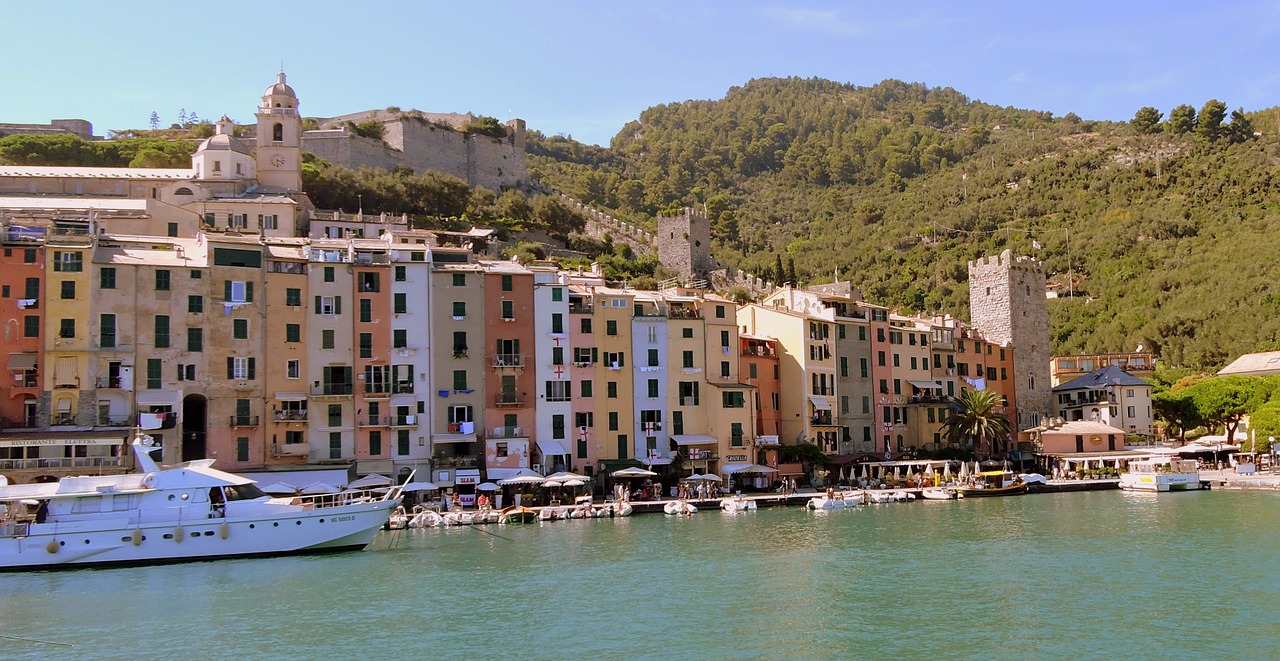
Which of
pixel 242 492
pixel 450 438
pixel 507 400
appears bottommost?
pixel 242 492

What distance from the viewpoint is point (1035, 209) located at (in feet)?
439

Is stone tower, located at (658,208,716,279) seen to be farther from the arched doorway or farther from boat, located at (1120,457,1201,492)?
the arched doorway

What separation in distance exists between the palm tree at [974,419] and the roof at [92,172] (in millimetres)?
49747

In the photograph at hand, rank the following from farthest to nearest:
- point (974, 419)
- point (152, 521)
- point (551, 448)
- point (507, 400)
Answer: point (974, 419) < point (551, 448) < point (507, 400) < point (152, 521)

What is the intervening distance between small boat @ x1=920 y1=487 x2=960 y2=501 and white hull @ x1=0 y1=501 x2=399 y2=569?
101ft

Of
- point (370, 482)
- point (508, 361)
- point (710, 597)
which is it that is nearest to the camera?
point (710, 597)

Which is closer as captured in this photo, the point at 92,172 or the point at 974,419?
the point at 974,419

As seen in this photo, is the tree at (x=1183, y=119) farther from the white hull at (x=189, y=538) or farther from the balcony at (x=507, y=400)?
the white hull at (x=189, y=538)

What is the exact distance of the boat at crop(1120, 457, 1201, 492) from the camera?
64688 millimetres

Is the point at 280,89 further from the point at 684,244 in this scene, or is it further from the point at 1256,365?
the point at 1256,365

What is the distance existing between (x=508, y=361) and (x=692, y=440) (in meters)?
10.6

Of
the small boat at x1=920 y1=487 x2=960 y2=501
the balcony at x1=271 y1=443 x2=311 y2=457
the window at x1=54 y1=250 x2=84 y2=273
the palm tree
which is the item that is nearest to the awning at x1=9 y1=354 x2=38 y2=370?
the window at x1=54 y1=250 x2=84 y2=273

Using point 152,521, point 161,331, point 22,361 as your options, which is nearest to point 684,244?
point 161,331

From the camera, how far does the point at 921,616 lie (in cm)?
2905
